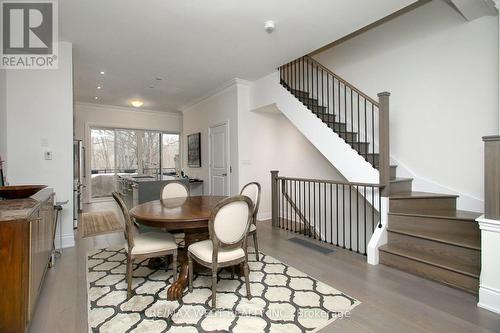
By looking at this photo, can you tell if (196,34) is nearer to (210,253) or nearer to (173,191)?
(173,191)

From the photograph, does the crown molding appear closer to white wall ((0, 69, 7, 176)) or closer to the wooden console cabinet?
white wall ((0, 69, 7, 176))

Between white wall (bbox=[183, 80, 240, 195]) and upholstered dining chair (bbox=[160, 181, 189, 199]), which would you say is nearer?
upholstered dining chair (bbox=[160, 181, 189, 199])

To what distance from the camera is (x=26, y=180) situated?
325 centimetres

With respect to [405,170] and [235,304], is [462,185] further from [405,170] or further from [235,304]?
[235,304]

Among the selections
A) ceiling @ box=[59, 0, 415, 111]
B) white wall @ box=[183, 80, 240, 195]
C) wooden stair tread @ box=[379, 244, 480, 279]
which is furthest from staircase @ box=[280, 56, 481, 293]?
white wall @ box=[183, 80, 240, 195]

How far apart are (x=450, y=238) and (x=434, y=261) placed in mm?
288

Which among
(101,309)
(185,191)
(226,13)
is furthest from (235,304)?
(226,13)

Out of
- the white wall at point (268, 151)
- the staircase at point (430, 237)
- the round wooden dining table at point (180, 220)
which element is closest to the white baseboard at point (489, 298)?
the staircase at point (430, 237)

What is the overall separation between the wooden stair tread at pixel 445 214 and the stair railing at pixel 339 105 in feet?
2.54

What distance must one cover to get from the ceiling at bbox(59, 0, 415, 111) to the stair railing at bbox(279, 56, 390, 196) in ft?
1.99

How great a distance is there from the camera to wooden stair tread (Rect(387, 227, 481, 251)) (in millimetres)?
2303

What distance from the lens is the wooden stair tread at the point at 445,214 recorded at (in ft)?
8.42

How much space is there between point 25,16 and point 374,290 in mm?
4625

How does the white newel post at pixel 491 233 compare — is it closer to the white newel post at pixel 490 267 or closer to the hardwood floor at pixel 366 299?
the white newel post at pixel 490 267
